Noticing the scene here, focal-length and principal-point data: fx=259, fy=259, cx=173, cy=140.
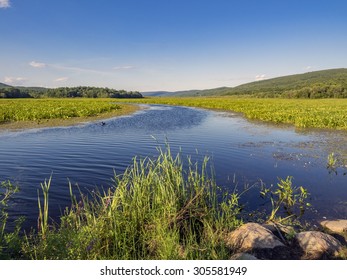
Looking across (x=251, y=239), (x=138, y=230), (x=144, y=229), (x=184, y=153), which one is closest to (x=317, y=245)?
(x=251, y=239)

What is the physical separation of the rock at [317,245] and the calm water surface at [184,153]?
1836 millimetres

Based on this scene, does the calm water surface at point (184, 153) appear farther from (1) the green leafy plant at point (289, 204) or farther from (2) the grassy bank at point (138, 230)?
(2) the grassy bank at point (138, 230)

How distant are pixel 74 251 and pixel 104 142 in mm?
13491

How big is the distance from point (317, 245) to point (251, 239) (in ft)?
4.33

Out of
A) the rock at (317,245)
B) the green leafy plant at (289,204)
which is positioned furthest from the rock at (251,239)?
the green leafy plant at (289,204)

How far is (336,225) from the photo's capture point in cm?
632

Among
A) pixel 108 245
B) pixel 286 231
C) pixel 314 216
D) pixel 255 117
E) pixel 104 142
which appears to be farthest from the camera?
pixel 255 117

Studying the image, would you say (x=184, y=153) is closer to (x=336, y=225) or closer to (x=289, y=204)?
(x=289, y=204)

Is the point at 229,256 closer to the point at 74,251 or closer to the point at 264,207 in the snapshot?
the point at 74,251

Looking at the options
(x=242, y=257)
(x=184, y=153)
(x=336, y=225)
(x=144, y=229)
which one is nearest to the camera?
(x=242, y=257)

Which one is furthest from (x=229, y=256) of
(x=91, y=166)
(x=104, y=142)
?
(x=104, y=142)

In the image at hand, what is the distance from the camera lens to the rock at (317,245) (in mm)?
5085

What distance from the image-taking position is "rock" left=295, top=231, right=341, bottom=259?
16.7 feet

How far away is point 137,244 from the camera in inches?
191
